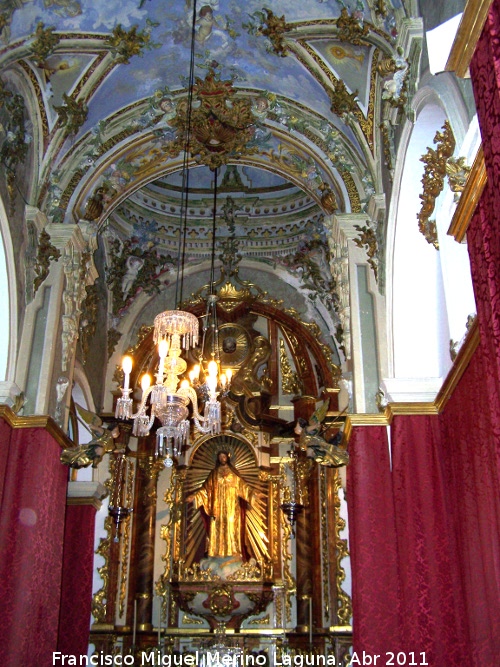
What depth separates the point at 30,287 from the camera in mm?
8414

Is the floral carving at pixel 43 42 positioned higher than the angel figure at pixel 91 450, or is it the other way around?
the floral carving at pixel 43 42

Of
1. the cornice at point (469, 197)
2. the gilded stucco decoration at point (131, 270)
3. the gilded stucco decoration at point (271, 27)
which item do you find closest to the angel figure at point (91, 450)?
the gilded stucco decoration at point (131, 270)

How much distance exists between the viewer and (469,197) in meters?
4.15

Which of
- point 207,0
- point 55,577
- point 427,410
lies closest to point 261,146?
point 207,0

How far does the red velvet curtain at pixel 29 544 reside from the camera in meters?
6.98

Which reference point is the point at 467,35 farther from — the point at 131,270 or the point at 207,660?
the point at 207,660

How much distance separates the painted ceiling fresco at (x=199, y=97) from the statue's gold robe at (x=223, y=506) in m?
5.27

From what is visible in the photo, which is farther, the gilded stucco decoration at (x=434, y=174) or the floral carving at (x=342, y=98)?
the floral carving at (x=342, y=98)

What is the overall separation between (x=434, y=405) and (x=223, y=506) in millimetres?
6406

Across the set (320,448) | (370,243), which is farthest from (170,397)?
(370,243)

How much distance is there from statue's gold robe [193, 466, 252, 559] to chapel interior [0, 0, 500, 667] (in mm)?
37

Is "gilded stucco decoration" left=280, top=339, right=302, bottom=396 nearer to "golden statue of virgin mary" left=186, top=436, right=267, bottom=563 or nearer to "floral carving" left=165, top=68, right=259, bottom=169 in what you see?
"golden statue of virgin mary" left=186, top=436, right=267, bottom=563

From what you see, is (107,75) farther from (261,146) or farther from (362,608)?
(362,608)

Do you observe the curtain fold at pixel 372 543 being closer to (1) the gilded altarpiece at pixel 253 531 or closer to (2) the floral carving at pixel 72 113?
(1) the gilded altarpiece at pixel 253 531
